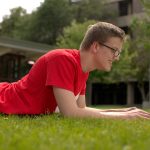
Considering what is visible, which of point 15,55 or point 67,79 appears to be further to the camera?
point 15,55

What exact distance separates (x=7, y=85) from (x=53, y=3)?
147 ft

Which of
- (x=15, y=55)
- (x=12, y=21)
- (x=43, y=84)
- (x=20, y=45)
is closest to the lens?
(x=43, y=84)

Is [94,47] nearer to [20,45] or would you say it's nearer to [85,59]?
[85,59]

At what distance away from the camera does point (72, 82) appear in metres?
4.29

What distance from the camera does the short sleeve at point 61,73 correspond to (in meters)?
4.19

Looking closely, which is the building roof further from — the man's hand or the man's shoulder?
the man's hand

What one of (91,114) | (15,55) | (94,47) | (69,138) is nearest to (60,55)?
(94,47)

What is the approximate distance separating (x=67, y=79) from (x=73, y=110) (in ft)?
1.03

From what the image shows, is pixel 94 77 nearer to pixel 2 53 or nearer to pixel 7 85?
pixel 2 53

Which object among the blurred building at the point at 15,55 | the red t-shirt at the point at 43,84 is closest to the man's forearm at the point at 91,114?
the red t-shirt at the point at 43,84

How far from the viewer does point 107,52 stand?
443 cm

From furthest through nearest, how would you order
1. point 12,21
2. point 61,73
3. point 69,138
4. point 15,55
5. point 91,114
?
point 12,21, point 15,55, point 91,114, point 61,73, point 69,138

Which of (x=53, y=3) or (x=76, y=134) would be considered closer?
(x=76, y=134)

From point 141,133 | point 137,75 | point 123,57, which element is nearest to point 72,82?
point 141,133
